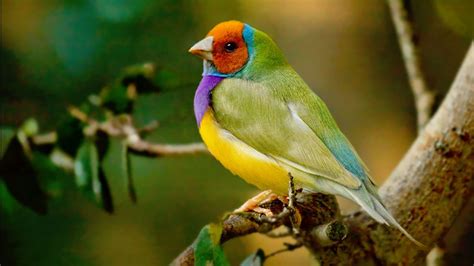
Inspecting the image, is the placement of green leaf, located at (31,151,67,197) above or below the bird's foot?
below

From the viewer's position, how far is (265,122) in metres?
0.86

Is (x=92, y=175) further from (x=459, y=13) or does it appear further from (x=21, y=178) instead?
(x=459, y=13)

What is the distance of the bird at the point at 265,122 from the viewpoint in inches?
32.0

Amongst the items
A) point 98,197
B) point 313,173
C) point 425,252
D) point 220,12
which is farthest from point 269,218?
point 220,12

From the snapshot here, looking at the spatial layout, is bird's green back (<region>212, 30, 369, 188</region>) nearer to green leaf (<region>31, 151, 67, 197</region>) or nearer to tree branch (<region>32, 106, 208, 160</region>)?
tree branch (<region>32, 106, 208, 160</region>)

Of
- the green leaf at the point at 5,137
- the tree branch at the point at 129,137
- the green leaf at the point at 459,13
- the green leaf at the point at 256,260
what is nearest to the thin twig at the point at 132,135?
the tree branch at the point at 129,137

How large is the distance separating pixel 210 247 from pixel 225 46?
0.24 m

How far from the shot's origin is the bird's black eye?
88 centimetres

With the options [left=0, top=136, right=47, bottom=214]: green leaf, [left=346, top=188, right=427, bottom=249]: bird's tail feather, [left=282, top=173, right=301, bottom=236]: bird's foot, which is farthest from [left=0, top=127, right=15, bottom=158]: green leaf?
[left=346, top=188, right=427, bottom=249]: bird's tail feather

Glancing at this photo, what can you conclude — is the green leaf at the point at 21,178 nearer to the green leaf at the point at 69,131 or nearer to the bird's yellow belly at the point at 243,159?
the green leaf at the point at 69,131

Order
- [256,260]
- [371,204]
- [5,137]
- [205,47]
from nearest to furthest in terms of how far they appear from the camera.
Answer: [371,204], [205,47], [256,260], [5,137]

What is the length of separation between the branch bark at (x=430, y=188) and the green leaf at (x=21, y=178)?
21.3 inches

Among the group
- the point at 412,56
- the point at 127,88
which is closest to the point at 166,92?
the point at 127,88

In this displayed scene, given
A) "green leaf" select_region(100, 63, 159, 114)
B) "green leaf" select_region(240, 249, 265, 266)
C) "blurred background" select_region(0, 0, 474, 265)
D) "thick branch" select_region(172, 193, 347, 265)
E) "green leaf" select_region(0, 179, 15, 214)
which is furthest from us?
"blurred background" select_region(0, 0, 474, 265)
